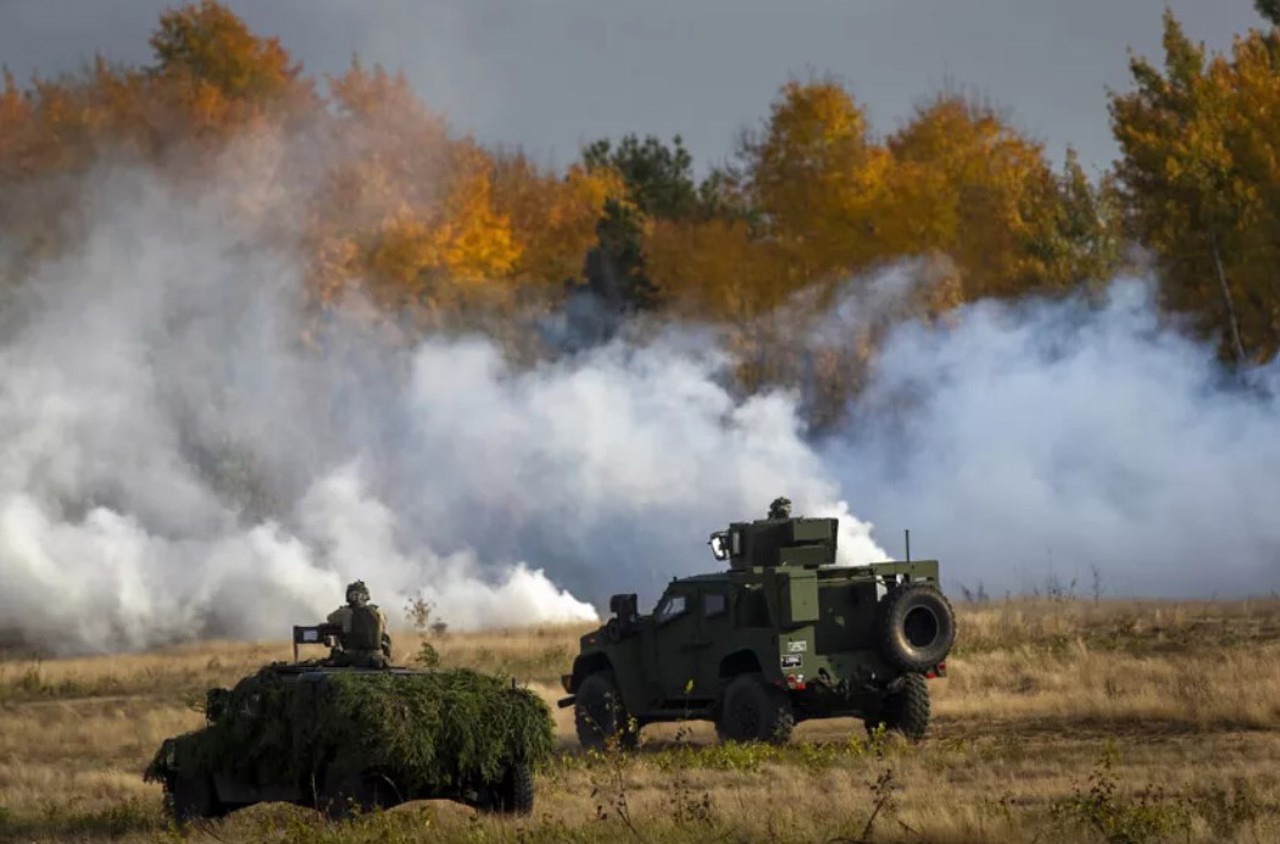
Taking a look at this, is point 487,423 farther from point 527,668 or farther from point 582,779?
point 582,779

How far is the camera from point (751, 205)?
7206cm

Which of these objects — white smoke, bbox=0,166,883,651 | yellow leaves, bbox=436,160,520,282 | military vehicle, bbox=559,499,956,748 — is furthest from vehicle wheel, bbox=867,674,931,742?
yellow leaves, bbox=436,160,520,282

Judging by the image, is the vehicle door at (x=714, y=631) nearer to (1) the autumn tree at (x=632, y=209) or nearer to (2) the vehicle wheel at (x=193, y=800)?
(2) the vehicle wheel at (x=193, y=800)

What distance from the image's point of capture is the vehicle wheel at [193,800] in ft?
63.7

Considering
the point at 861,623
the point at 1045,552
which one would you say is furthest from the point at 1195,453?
the point at 861,623

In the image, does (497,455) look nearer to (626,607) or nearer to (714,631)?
(626,607)

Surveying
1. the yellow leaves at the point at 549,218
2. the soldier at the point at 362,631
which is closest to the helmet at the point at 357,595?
Result: the soldier at the point at 362,631

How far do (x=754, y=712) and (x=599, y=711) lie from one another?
2.74m

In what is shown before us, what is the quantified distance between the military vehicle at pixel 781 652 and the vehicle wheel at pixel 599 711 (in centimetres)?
2

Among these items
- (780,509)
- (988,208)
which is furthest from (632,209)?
(780,509)

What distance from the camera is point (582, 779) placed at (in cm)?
2267

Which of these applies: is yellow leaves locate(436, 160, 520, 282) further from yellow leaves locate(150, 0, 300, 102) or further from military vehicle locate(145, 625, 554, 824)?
military vehicle locate(145, 625, 554, 824)

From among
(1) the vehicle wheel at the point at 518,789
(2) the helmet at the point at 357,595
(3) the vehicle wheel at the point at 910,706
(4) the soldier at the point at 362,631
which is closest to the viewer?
(1) the vehicle wheel at the point at 518,789

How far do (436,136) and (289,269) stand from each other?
10.6 metres
